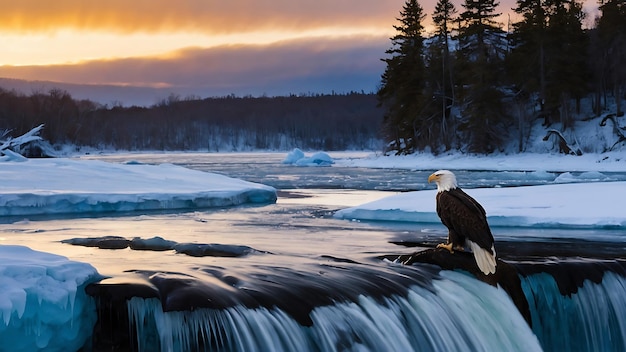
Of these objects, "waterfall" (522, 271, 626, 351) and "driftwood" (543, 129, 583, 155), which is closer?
"waterfall" (522, 271, 626, 351)

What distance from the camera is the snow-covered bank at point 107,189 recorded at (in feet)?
52.4

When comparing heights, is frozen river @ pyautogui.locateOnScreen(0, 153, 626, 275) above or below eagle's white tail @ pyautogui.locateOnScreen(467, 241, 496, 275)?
below

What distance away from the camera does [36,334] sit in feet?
18.3

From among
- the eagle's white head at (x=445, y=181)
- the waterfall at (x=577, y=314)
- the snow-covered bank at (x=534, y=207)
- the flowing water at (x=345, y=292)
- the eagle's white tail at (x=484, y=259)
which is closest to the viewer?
the flowing water at (x=345, y=292)

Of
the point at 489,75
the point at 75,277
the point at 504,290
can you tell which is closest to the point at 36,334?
the point at 75,277

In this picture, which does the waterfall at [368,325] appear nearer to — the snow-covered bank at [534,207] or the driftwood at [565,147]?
the snow-covered bank at [534,207]

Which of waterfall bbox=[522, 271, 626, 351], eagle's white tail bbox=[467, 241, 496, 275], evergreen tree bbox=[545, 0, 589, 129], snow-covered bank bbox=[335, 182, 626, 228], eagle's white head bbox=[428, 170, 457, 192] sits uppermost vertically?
evergreen tree bbox=[545, 0, 589, 129]

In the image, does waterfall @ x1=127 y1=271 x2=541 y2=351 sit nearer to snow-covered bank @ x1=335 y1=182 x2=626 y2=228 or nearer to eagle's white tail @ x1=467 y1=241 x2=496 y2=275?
eagle's white tail @ x1=467 y1=241 x2=496 y2=275

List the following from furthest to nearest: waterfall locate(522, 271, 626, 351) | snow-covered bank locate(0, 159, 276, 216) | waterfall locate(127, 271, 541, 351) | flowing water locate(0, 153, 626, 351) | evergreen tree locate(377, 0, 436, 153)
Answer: evergreen tree locate(377, 0, 436, 153)
snow-covered bank locate(0, 159, 276, 216)
waterfall locate(522, 271, 626, 351)
flowing water locate(0, 153, 626, 351)
waterfall locate(127, 271, 541, 351)

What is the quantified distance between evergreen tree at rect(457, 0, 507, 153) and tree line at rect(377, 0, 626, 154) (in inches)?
2.8

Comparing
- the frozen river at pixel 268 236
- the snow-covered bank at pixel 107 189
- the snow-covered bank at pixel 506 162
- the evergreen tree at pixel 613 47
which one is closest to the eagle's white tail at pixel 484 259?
the frozen river at pixel 268 236

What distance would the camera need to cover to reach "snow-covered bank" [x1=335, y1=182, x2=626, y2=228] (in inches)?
544

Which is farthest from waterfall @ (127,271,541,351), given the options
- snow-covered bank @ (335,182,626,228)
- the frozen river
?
snow-covered bank @ (335,182,626,228)

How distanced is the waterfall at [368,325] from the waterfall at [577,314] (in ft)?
2.27
